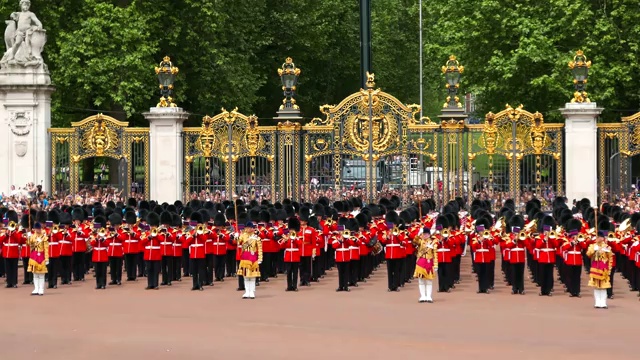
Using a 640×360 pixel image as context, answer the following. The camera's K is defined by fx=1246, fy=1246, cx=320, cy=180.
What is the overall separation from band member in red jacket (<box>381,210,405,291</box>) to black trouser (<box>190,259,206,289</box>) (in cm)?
325

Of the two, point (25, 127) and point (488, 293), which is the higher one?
point (25, 127)

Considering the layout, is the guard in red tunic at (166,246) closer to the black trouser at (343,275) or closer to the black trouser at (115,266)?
the black trouser at (115,266)

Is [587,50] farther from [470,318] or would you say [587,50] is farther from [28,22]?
[470,318]

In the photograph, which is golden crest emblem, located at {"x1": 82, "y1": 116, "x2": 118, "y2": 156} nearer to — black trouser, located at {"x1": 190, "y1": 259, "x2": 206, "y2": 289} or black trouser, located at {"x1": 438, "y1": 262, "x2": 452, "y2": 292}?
black trouser, located at {"x1": 190, "y1": 259, "x2": 206, "y2": 289}

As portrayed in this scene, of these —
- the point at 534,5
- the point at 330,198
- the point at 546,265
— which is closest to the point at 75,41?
the point at 330,198

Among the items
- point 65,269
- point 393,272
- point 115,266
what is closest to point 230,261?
point 115,266

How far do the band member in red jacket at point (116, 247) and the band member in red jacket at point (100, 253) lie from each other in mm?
109

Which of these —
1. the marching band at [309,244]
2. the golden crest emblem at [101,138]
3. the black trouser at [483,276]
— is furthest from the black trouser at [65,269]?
the black trouser at [483,276]

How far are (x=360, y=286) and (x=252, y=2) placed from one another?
2119cm

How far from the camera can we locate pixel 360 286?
22.2 metres

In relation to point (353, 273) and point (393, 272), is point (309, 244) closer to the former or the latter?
point (353, 273)

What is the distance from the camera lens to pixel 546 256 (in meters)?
20.3

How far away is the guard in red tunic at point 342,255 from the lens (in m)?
21.3

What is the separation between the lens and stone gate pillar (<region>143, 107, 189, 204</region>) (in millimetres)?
29578
